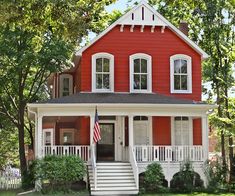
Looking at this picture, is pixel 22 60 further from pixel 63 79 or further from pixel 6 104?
pixel 6 104

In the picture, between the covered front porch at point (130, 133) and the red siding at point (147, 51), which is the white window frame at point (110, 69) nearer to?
the red siding at point (147, 51)

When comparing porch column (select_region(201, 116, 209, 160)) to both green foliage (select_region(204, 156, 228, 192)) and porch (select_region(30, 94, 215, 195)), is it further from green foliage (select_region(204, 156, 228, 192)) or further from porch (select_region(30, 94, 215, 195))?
green foliage (select_region(204, 156, 228, 192))

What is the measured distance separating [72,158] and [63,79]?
9706mm

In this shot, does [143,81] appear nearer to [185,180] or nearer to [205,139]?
[205,139]

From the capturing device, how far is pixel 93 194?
20234mm

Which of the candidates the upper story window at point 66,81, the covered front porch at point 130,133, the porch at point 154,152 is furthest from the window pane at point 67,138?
the porch at point 154,152

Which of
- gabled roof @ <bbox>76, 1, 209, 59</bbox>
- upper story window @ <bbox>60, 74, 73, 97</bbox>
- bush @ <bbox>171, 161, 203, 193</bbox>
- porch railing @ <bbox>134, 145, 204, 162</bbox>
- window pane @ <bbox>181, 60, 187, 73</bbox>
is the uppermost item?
gabled roof @ <bbox>76, 1, 209, 59</bbox>

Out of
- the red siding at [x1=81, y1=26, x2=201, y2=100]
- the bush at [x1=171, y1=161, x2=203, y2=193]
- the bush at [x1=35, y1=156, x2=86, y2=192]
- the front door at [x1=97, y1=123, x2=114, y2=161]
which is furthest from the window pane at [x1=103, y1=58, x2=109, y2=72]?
the bush at [x1=171, y1=161, x2=203, y2=193]

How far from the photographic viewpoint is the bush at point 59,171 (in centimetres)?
2100

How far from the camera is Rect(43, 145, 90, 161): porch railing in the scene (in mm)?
22400

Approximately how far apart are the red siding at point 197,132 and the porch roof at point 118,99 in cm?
183

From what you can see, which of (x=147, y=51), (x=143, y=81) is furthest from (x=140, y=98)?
(x=147, y=51)

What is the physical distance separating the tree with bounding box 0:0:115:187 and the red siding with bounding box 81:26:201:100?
138cm

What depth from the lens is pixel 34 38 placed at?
21.2 metres
